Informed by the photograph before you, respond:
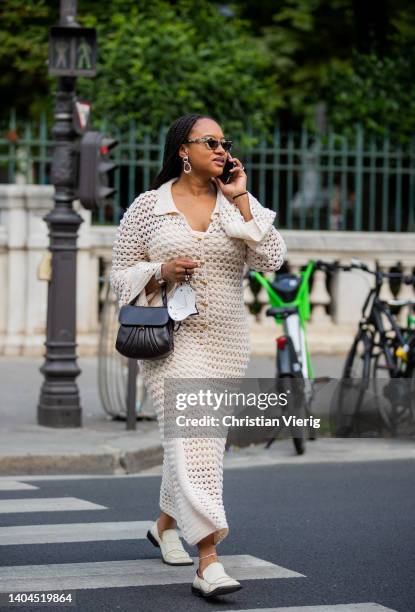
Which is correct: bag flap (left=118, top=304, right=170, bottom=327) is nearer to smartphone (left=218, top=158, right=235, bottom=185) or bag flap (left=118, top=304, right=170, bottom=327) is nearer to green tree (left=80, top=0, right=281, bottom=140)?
smartphone (left=218, top=158, right=235, bottom=185)

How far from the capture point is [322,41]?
30.3 meters

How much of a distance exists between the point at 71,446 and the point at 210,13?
52.2 ft

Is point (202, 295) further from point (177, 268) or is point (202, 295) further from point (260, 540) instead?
point (260, 540)

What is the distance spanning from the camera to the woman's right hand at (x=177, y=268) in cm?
592

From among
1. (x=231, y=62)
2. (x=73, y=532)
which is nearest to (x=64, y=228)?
(x=73, y=532)

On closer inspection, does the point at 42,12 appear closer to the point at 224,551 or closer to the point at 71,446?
the point at 71,446

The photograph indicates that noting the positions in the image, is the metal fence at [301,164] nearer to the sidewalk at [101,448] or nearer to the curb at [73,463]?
the sidewalk at [101,448]

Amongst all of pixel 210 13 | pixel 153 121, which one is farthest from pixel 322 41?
pixel 153 121

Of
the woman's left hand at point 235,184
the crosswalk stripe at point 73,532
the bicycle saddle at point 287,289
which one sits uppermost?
the woman's left hand at point 235,184

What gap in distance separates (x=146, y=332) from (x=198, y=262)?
0.35 m

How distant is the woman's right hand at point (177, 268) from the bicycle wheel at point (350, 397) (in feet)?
17.5

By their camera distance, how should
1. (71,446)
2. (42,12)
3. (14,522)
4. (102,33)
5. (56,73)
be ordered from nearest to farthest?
(14,522), (71,446), (56,73), (102,33), (42,12)

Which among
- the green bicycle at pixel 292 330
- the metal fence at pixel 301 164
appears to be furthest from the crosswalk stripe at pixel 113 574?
the metal fence at pixel 301 164

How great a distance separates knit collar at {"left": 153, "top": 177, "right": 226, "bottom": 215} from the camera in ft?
20.2
